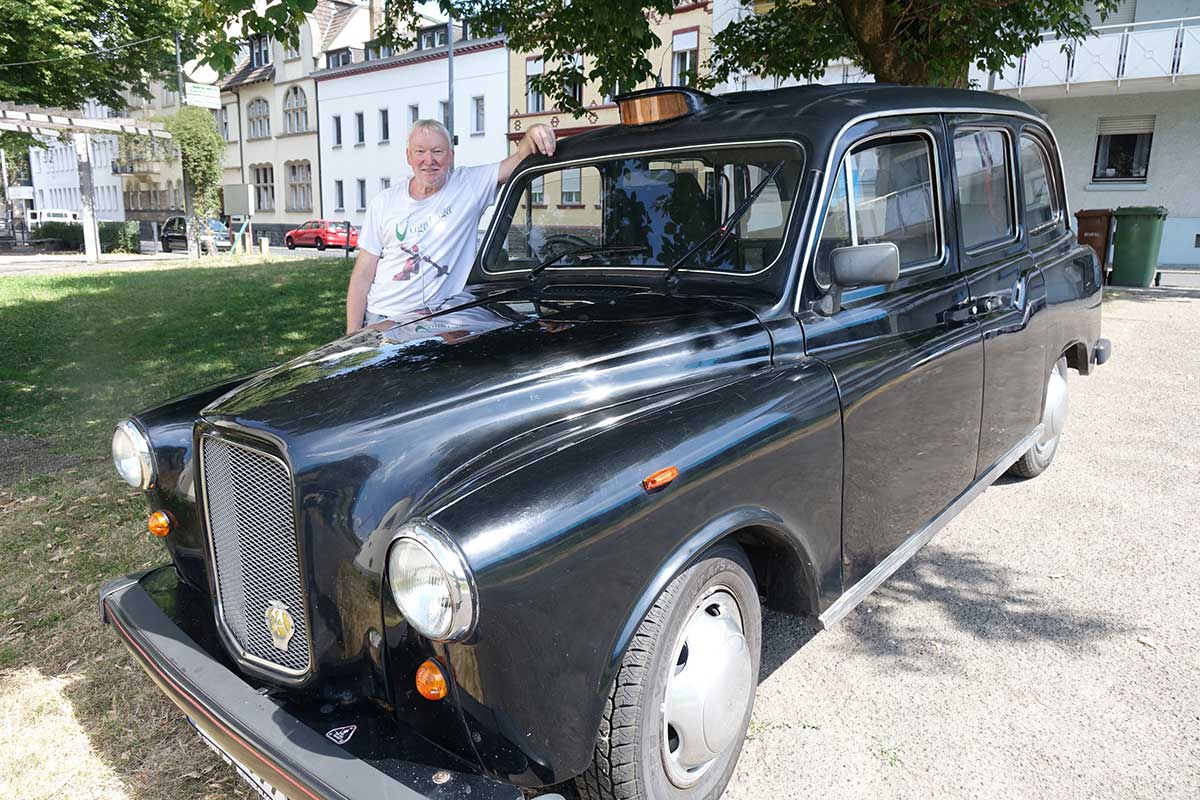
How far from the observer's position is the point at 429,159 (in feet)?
13.7

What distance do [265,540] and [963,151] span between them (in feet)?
10.0

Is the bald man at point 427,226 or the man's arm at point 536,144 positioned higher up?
the man's arm at point 536,144

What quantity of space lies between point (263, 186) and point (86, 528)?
158ft

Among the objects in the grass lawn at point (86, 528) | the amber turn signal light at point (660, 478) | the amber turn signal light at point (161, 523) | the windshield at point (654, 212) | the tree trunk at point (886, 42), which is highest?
the tree trunk at point (886, 42)

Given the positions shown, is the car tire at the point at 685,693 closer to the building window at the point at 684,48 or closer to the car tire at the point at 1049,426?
the car tire at the point at 1049,426

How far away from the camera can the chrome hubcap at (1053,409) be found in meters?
4.51

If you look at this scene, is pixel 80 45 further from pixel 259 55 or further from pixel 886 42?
pixel 259 55

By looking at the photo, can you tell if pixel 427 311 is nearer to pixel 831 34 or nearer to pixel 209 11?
pixel 209 11

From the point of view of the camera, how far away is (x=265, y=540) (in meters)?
2.13

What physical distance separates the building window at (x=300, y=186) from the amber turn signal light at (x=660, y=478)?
153 feet

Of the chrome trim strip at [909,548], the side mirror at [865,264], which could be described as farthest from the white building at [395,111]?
the side mirror at [865,264]

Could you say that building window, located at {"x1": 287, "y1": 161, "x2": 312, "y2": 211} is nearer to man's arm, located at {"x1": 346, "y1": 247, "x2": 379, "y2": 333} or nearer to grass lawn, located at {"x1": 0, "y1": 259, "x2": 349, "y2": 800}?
grass lawn, located at {"x1": 0, "y1": 259, "x2": 349, "y2": 800}

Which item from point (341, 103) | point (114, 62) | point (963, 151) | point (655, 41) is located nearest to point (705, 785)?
point (963, 151)

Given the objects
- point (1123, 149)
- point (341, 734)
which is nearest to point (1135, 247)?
point (1123, 149)
